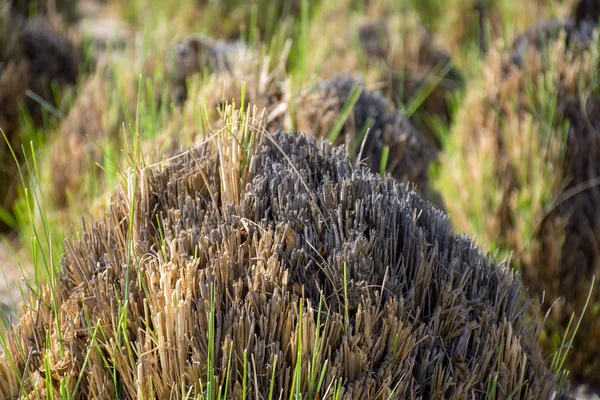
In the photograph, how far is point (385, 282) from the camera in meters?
1.91

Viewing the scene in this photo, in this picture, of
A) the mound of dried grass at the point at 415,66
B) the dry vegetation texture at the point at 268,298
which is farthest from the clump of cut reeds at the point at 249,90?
the mound of dried grass at the point at 415,66

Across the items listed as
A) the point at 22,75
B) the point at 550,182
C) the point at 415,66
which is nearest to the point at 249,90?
the point at 550,182

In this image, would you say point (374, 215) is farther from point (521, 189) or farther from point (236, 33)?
point (236, 33)

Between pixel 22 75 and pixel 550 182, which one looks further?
pixel 22 75

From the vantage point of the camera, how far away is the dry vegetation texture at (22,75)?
5.87m

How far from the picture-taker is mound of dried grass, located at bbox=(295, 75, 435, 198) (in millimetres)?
3842

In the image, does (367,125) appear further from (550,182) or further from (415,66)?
(415,66)

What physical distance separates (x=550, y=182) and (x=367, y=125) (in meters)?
1.35

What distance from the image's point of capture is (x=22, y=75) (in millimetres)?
6074

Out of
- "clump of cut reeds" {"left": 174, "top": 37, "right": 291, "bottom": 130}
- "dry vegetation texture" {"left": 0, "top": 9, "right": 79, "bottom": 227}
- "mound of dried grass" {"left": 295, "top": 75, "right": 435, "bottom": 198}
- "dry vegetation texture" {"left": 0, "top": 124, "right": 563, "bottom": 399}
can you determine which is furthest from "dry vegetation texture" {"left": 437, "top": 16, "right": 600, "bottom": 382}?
"dry vegetation texture" {"left": 0, "top": 9, "right": 79, "bottom": 227}

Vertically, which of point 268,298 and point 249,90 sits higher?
point 249,90

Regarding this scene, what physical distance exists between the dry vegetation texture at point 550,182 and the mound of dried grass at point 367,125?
2.08ft

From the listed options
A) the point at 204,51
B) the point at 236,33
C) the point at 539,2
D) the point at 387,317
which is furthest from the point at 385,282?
the point at 236,33

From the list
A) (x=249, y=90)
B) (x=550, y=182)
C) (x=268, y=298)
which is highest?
(x=249, y=90)
